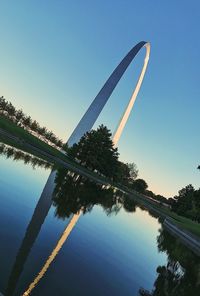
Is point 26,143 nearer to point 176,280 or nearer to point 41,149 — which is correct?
point 41,149

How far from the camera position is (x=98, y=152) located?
78.4 m

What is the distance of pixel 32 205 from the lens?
15742mm

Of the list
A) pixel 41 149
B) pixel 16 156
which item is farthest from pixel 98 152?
pixel 16 156

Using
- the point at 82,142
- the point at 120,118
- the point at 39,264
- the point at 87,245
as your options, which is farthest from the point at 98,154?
the point at 39,264

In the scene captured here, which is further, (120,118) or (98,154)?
(98,154)

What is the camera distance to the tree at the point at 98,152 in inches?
2995

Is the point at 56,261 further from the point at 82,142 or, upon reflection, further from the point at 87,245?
the point at 82,142

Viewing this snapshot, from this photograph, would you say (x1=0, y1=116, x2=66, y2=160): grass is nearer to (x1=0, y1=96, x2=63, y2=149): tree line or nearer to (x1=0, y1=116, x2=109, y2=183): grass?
(x1=0, y1=116, x2=109, y2=183): grass

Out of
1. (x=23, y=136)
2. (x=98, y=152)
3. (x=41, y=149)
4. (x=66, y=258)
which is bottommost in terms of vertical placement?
(x=66, y=258)

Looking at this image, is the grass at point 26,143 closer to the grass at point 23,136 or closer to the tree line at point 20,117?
the grass at point 23,136

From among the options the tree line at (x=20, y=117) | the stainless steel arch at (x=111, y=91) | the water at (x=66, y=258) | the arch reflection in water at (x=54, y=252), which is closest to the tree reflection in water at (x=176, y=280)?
the water at (x=66, y=258)

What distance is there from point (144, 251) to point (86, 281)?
31.5ft

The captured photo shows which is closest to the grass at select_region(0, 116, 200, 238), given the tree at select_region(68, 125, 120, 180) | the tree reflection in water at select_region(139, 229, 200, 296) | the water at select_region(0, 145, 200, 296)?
the tree at select_region(68, 125, 120, 180)

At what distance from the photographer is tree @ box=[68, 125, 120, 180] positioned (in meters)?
76.1
